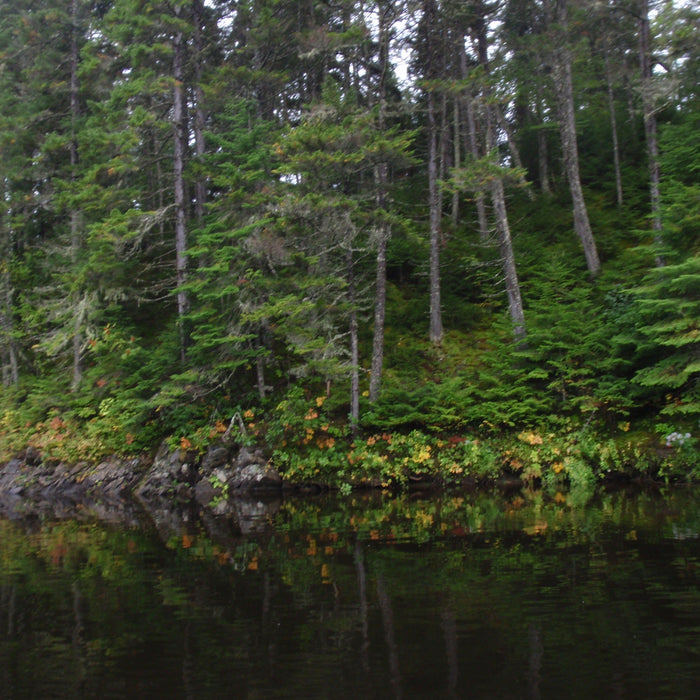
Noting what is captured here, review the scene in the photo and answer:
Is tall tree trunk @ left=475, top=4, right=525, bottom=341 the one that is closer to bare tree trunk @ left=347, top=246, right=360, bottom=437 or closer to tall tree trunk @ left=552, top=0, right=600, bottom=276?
tall tree trunk @ left=552, top=0, right=600, bottom=276

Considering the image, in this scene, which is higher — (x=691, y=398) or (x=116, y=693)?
(x=691, y=398)

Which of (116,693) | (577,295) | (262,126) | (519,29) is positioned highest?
(519,29)

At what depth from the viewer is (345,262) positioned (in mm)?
18328

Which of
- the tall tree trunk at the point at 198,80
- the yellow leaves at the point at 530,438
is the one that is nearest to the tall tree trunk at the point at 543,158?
the yellow leaves at the point at 530,438

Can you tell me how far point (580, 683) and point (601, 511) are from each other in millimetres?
7249

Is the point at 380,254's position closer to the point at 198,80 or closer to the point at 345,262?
the point at 345,262

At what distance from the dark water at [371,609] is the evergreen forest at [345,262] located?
187 inches

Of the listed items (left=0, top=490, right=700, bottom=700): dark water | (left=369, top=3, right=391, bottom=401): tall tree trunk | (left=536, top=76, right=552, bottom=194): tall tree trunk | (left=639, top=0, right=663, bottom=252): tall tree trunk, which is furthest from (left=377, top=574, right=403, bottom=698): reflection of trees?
(left=536, top=76, right=552, bottom=194): tall tree trunk

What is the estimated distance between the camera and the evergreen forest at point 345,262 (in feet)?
52.0

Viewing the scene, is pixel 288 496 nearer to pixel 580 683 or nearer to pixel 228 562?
pixel 228 562

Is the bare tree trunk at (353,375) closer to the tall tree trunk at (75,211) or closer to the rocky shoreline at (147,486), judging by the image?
the rocky shoreline at (147,486)

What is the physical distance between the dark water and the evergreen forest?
4754mm

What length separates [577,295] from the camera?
17.8 metres

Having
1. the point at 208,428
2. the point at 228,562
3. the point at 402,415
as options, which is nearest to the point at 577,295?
the point at 402,415
